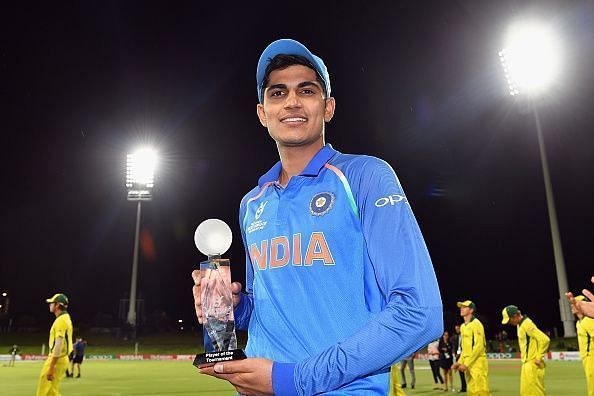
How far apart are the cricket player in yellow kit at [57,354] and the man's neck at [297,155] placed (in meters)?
10.1

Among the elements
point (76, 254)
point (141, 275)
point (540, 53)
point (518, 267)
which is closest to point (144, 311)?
point (141, 275)

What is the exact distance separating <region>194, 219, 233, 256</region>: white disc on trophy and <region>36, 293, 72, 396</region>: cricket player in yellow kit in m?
9.94

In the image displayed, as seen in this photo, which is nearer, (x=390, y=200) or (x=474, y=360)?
(x=390, y=200)

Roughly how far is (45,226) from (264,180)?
6186cm

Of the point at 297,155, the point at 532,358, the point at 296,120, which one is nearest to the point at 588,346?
the point at 532,358

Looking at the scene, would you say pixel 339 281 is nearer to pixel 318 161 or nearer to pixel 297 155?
pixel 318 161

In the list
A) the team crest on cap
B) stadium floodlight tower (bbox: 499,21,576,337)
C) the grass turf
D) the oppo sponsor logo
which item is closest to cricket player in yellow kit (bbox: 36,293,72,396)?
the grass turf

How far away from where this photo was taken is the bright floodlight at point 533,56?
2873cm

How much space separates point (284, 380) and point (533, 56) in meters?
32.2

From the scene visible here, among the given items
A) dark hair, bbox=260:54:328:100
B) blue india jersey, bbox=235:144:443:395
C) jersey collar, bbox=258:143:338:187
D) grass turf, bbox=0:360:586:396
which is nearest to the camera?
blue india jersey, bbox=235:144:443:395

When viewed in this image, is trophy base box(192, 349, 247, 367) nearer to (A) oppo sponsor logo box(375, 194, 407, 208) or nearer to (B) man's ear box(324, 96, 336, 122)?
(A) oppo sponsor logo box(375, 194, 407, 208)

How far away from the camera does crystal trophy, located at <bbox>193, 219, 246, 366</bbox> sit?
172 cm

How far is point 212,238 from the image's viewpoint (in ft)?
6.82

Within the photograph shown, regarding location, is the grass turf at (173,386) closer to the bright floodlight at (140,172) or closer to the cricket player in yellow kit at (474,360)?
the cricket player in yellow kit at (474,360)
